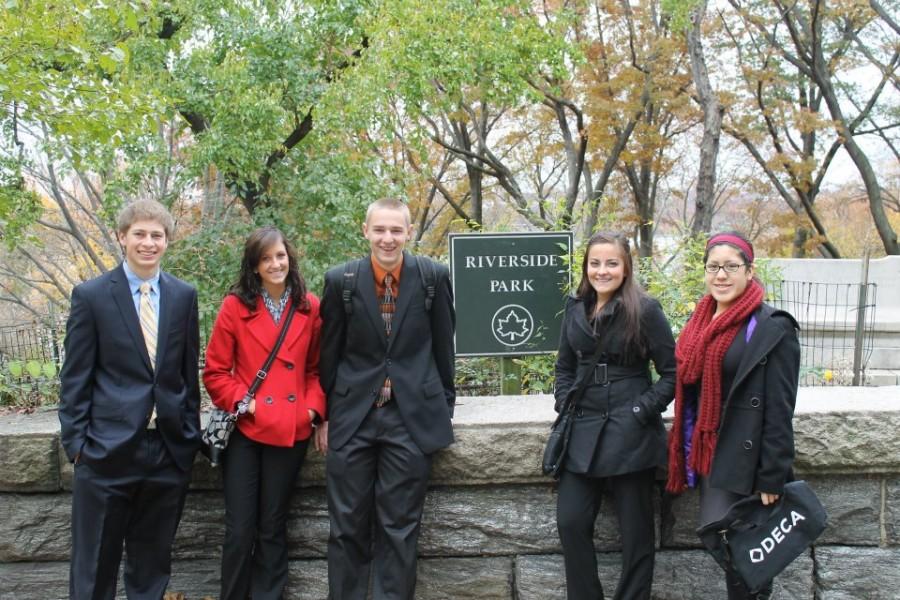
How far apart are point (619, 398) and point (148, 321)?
1875mm

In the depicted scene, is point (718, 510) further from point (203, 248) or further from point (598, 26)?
point (598, 26)

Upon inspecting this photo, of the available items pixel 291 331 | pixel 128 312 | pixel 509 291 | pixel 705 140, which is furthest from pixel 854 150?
pixel 128 312

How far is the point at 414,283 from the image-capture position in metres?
3.27

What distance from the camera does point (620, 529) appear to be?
3154 mm

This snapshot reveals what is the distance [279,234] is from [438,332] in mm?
783

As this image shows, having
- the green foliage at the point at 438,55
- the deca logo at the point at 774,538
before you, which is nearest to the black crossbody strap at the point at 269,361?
the deca logo at the point at 774,538

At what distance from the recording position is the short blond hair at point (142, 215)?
9.90 feet

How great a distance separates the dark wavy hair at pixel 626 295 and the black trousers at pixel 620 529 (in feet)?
1.71

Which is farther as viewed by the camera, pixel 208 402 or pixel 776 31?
pixel 776 31

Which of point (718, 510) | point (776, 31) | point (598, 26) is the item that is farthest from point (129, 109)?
point (776, 31)

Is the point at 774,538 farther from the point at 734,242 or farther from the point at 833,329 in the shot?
the point at 833,329

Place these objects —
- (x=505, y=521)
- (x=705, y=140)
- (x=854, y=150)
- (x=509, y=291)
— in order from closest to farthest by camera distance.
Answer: (x=505, y=521), (x=509, y=291), (x=705, y=140), (x=854, y=150)

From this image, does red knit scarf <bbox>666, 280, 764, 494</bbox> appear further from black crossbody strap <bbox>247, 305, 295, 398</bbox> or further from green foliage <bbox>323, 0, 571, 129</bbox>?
green foliage <bbox>323, 0, 571, 129</bbox>

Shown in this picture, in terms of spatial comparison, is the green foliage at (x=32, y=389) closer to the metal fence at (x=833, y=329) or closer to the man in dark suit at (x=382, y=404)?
the man in dark suit at (x=382, y=404)
